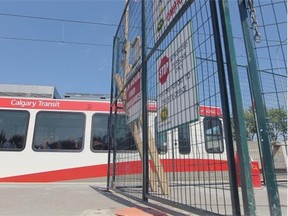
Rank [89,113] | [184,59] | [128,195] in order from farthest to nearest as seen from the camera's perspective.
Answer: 1. [89,113]
2. [128,195]
3. [184,59]

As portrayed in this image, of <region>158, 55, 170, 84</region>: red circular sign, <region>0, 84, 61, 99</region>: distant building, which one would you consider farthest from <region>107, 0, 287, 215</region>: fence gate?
<region>0, 84, 61, 99</region>: distant building

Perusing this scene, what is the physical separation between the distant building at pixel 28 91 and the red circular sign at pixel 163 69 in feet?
18.3

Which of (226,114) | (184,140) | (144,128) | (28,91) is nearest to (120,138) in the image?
(144,128)

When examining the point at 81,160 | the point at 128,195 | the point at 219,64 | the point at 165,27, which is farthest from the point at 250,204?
the point at 81,160

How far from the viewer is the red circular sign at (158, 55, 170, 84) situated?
2.92m

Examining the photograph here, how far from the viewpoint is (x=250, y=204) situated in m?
1.71

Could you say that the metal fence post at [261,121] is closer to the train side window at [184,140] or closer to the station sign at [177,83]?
the station sign at [177,83]

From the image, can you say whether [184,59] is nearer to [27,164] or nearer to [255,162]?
[255,162]

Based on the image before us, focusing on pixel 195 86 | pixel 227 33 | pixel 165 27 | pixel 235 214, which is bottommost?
pixel 235 214

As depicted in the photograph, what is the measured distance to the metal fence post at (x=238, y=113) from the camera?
173cm

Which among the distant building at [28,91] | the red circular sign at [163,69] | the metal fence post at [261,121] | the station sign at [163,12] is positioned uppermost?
the distant building at [28,91]

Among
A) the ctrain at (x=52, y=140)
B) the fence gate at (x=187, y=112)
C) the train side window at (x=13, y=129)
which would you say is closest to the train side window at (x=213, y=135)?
the fence gate at (x=187, y=112)

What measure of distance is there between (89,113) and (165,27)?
4802 mm

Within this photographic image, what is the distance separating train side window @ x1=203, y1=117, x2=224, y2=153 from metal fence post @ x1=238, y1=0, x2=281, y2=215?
1.53ft
